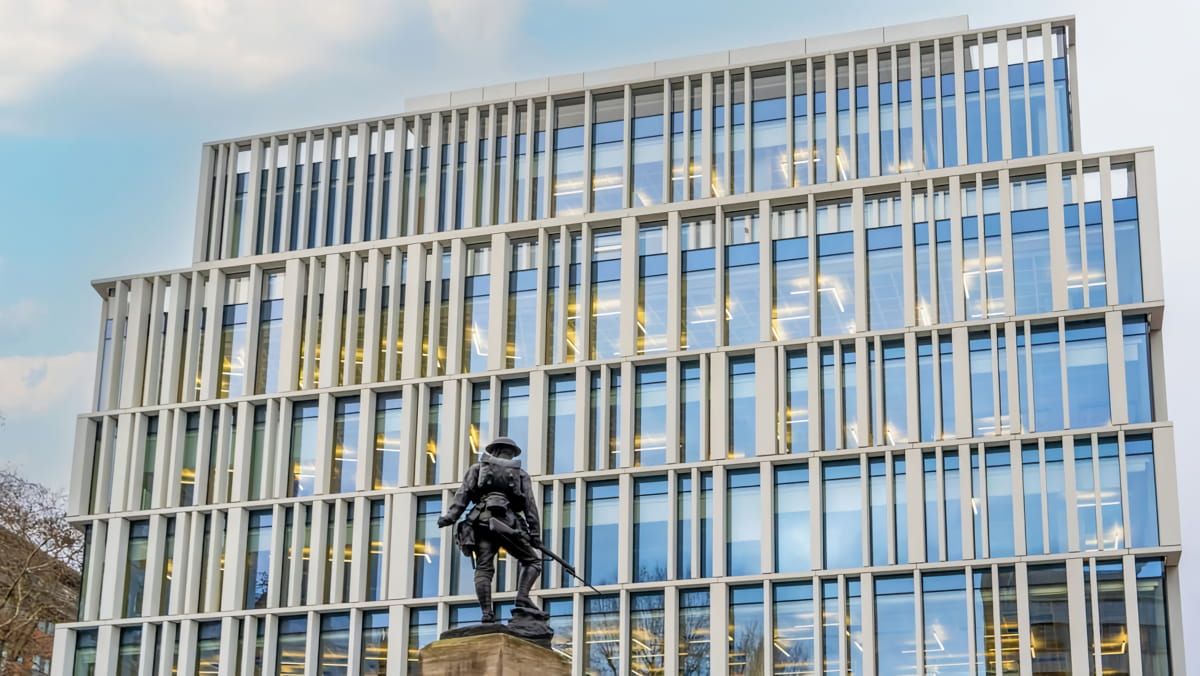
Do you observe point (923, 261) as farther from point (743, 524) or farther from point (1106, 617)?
point (1106, 617)

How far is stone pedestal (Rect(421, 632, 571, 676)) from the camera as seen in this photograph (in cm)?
2527

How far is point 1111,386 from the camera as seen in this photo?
5838 centimetres

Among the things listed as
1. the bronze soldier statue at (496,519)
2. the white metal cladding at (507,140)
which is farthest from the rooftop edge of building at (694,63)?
the bronze soldier statue at (496,519)

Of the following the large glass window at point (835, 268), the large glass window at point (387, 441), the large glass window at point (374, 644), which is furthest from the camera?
the large glass window at point (387, 441)

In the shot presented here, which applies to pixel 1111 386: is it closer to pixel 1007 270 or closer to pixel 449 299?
pixel 1007 270

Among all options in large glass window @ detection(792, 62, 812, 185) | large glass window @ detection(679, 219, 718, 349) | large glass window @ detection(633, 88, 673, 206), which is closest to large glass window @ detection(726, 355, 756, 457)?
large glass window @ detection(679, 219, 718, 349)

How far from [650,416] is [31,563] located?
23611mm

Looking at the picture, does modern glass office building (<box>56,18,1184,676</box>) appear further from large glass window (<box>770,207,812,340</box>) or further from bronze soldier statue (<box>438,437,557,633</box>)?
bronze soldier statue (<box>438,437,557,633</box>)

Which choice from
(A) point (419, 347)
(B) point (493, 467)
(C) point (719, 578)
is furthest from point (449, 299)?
(B) point (493, 467)

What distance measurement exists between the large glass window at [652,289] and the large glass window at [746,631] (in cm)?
862

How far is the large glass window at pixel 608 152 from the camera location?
66.7 m

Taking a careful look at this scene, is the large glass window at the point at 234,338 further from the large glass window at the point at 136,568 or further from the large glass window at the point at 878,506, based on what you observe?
the large glass window at the point at 878,506

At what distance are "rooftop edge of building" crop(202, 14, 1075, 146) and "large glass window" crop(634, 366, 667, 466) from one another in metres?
10.5

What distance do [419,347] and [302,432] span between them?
5.11 m
